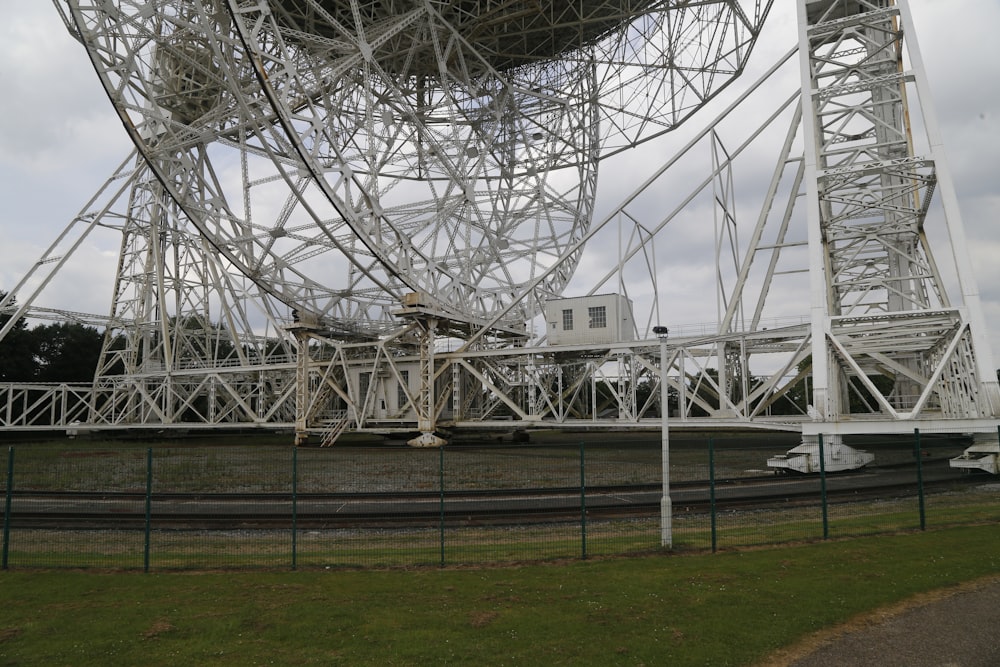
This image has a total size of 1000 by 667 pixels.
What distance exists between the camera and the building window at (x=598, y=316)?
3209 centimetres

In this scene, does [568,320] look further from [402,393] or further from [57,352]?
[57,352]

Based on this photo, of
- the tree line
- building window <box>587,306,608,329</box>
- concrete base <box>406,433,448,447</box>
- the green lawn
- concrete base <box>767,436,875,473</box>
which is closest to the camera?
the green lawn

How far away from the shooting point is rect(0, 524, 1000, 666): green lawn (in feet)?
24.1

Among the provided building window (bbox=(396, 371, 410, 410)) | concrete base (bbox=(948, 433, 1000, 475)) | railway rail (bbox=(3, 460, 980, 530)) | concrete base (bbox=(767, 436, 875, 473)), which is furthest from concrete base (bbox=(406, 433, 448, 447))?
concrete base (bbox=(948, 433, 1000, 475))

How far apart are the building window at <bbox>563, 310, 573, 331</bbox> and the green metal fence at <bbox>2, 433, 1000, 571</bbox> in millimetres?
9305

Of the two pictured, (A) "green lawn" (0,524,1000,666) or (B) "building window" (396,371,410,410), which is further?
(B) "building window" (396,371,410,410)

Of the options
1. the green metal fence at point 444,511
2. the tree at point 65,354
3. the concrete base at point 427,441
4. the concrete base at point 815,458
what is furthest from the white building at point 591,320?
the tree at point 65,354

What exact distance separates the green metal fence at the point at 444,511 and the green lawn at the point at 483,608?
1.10 meters

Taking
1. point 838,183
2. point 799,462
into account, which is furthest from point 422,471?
point 838,183

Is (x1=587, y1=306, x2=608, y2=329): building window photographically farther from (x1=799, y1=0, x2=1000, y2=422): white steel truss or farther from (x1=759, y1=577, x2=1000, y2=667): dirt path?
(x1=759, y1=577, x2=1000, y2=667): dirt path

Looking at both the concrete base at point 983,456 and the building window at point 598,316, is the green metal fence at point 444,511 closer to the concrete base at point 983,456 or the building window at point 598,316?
the concrete base at point 983,456

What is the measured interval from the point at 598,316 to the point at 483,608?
24341mm

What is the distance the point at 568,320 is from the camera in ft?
109

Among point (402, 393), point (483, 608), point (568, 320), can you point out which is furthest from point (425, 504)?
point (402, 393)
